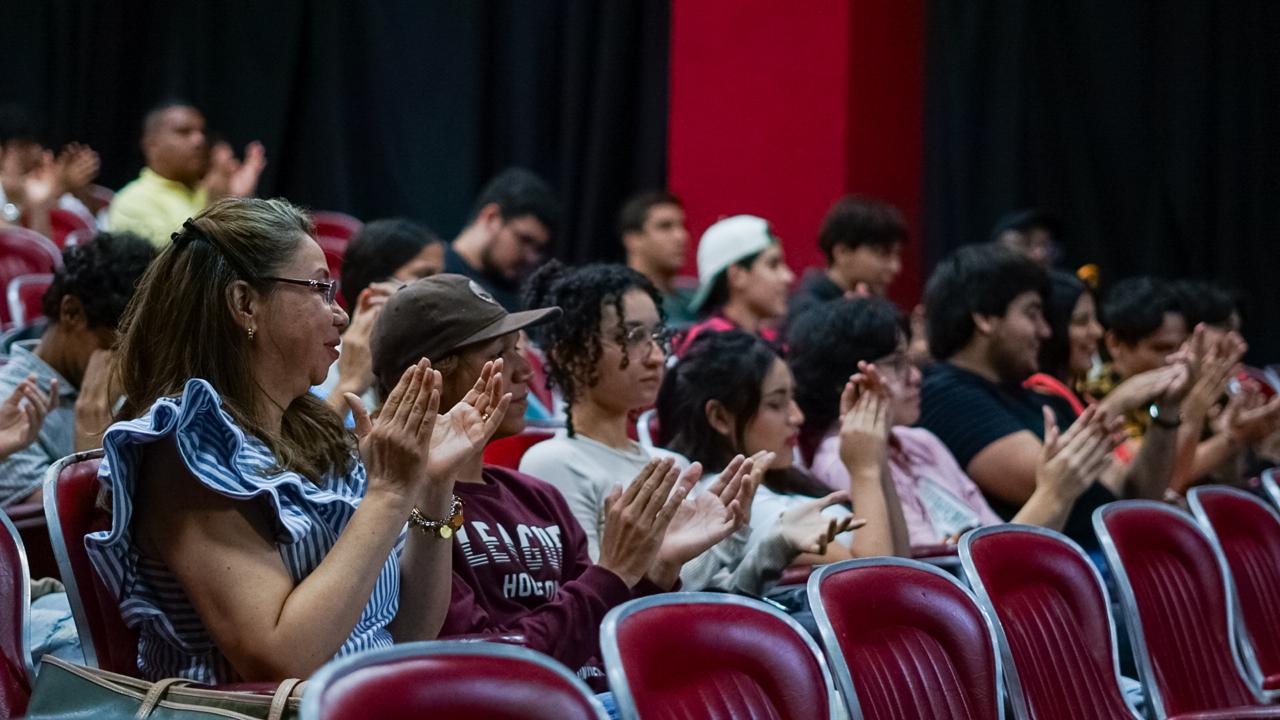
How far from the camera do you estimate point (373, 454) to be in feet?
6.38

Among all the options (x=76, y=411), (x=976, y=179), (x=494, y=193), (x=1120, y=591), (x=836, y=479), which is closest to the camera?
(x=1120, y=591)

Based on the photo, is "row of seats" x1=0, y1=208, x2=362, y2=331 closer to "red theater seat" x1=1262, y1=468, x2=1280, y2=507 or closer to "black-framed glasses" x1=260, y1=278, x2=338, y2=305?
"black-framed glasses" x1=260, y1=278, x2=338, y2=305

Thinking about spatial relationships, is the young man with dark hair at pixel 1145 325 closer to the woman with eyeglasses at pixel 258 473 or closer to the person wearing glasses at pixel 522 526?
the person wearing glasses at pixel 522 526

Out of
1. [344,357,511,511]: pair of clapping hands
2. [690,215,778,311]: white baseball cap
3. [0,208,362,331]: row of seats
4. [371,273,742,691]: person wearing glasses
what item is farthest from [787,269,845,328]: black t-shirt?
[344,357,511,511]: pair of clapping hands

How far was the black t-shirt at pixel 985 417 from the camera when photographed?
3832 mm

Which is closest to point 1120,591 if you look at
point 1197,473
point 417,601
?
point 417,601

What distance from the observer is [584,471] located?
116 inches

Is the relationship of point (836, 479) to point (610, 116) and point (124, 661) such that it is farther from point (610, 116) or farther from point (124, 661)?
point (610, 116)

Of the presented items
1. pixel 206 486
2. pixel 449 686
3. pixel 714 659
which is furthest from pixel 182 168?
pixel 449 686

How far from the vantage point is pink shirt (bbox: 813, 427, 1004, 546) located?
139 inches

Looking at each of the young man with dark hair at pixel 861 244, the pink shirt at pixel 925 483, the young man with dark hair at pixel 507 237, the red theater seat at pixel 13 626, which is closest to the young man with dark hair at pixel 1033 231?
the young man with dark hair at pixel 861 244

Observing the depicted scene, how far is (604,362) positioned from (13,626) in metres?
1.34

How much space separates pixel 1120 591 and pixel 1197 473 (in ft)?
6.76

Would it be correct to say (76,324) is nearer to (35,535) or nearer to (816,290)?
(35,535)
